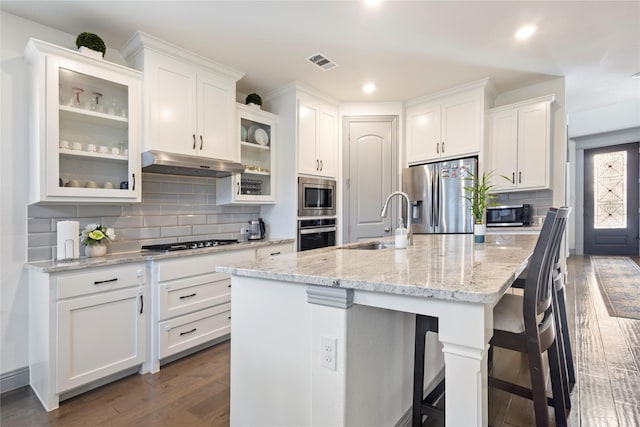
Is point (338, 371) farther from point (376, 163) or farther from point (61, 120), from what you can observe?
point (376, 163)

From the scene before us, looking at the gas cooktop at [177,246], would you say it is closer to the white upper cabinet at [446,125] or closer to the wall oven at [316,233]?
the wall oven at [316,233]

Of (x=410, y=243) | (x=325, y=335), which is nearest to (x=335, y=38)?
(x=410, y=243)

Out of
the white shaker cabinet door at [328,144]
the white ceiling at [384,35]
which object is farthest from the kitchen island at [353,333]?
the white shaker cabinet door at [328,144]

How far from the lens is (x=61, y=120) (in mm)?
2211

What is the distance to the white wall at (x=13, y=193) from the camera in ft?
6.97

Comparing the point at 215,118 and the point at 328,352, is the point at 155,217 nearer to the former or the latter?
the point at 215,118

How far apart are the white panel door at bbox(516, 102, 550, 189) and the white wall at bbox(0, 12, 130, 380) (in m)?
4.60

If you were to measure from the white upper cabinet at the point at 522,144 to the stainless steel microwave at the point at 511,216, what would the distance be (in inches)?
9.3

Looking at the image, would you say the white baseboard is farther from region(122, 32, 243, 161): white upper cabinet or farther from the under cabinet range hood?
region(122, 32, 243, 161): white upper cabinet

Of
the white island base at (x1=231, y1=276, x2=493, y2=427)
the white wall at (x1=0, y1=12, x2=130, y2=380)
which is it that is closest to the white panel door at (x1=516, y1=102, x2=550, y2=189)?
the white island base at (x1=231, y1=276, x2=493, y2=427)

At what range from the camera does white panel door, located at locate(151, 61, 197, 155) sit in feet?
8.43

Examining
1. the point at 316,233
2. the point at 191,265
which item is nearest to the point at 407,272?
the point at 191,265

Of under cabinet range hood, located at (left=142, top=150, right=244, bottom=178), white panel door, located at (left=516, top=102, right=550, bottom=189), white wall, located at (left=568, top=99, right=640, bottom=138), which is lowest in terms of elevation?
under cabinet range hood, located at (left=142, top=150, right=244, bottom=178)

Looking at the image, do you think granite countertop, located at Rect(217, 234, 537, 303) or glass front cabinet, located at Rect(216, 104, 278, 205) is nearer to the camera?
granite countertop, located at Rect(217, 234, 537, 303)
